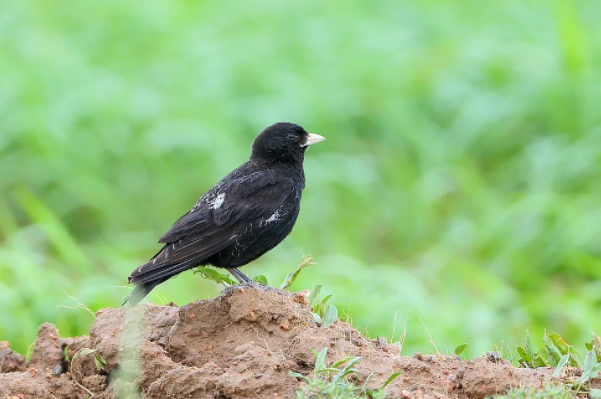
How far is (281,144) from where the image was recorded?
17.5 feet


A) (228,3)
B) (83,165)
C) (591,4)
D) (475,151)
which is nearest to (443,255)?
(475,151)

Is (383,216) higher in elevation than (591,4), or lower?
lower

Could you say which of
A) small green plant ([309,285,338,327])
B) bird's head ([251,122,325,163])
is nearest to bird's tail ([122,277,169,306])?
small green plant ([309,285,338,327])

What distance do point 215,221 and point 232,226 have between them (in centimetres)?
9

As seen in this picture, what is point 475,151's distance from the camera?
32.6ft

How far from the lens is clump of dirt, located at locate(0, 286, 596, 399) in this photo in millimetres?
3684

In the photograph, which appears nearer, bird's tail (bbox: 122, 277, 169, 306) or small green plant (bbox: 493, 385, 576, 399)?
small green plant (bbox: 493, 385, 576, 399)

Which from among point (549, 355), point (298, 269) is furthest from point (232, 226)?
point (549, 355)

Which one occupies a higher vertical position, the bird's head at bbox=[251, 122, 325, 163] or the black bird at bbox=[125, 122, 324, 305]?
the bird's head at bbox=[251, 122, 325, 163]

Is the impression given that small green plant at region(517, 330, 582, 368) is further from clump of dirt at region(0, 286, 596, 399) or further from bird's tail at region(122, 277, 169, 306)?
bird's tail at region(122, 277, 169, 306)

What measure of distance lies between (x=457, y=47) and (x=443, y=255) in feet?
12.8

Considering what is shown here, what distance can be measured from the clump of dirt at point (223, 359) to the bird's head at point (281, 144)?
3.76ft

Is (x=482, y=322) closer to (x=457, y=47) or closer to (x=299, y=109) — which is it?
(x=299, y=109)

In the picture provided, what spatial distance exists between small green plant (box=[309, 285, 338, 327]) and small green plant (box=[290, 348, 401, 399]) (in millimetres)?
471
